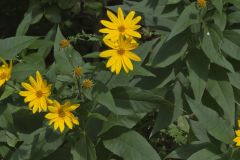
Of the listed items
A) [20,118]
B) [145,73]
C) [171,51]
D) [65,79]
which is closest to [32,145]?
[20,118]

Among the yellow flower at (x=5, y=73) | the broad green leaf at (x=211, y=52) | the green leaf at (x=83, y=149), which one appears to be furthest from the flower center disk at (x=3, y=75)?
the broad green leaf at (x=211, y=52)

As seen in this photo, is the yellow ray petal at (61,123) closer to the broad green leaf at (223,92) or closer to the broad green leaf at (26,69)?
the broad green leaf at (26,69)

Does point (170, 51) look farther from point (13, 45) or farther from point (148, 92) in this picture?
point (13, 45)

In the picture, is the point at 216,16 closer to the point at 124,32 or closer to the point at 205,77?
the point at 205,77

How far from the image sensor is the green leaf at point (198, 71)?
292 centimetres

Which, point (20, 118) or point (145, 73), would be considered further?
point (20, 118)

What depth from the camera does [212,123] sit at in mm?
2830

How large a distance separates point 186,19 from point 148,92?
0.48 metres

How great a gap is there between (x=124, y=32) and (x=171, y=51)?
0.55 m

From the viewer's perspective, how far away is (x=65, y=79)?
104 inches

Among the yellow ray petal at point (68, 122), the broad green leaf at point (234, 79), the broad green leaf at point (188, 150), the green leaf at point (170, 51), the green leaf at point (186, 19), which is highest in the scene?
the green leaf at point (186, 19)

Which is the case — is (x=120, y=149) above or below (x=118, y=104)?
below

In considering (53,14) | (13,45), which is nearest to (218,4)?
(13,45)

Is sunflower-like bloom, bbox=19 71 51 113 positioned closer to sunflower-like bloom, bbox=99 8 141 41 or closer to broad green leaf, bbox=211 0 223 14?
sunflower-like bloom, bbox=99 8 141 41
